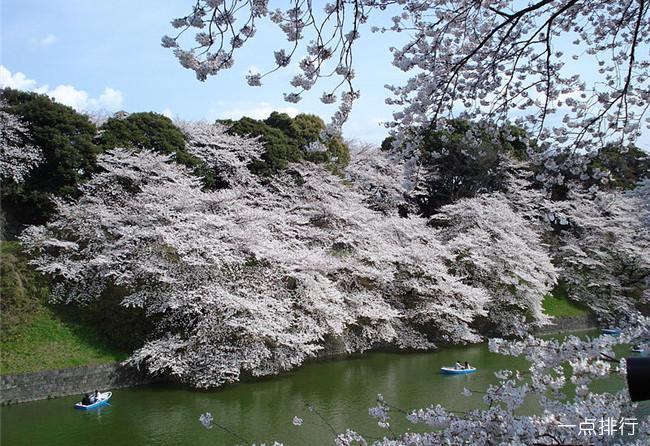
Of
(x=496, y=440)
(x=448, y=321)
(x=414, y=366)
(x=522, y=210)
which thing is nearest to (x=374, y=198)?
(x=522, y=210)

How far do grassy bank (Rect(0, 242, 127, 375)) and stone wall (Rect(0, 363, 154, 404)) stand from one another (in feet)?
0.51

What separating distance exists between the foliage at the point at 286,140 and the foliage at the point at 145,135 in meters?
2.53

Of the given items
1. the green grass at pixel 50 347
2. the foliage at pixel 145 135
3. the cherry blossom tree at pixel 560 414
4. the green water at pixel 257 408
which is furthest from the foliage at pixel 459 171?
the cherry blossom tree at pixel 560 414

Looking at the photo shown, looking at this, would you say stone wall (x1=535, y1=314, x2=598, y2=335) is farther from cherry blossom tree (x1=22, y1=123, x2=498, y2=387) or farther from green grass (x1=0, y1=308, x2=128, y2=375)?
green grass (x1=0, y1=308, x2=128, y2=375)

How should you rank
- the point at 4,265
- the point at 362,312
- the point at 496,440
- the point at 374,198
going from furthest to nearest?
1. the point at 374,198
2. the point at 362,312
3. the point at 4,265
4. the point at 496,440

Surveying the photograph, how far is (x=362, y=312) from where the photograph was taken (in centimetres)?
1189

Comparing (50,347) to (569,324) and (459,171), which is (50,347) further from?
(459,171)

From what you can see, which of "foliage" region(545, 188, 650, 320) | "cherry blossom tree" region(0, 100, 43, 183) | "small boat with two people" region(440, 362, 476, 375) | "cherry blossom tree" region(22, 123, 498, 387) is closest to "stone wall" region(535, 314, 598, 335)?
"foliage" region(545, 188, 650, 320)

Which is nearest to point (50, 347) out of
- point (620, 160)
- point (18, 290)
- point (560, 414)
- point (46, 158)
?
point (18, 290)

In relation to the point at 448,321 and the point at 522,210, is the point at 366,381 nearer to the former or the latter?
the point at 448,321

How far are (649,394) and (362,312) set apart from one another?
34.6 ft

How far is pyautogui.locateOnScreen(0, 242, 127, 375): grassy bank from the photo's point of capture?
29.1ft

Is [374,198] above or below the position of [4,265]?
above

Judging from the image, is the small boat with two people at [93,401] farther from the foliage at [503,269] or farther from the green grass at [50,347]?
the foliage at [503,269]
